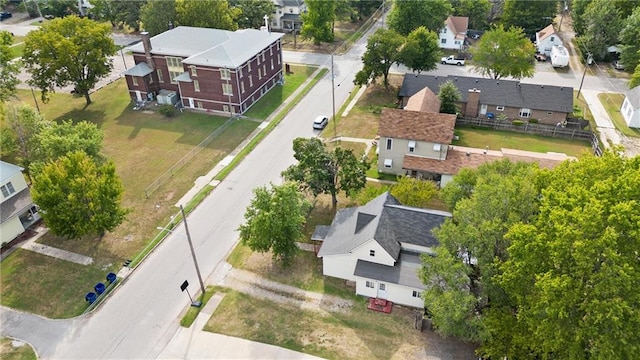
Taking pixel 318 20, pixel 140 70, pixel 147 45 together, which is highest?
pixel 147 45

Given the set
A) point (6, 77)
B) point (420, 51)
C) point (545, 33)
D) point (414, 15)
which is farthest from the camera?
point (545, 33)

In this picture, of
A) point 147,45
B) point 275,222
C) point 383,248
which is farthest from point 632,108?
point 147,45

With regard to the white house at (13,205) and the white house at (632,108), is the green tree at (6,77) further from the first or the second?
the white house at (632,108)

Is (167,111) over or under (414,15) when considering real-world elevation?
under

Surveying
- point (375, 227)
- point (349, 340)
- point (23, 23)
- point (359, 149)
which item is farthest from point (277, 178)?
point (23, 23)

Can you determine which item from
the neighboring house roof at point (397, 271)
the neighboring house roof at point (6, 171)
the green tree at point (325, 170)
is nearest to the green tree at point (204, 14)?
the neighboring house roof at point (6, 171)

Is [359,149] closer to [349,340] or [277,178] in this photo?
[277,178]

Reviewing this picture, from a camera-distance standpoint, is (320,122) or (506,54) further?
(506,54)

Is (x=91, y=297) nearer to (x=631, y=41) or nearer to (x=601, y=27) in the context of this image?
(x=631, y=41)
